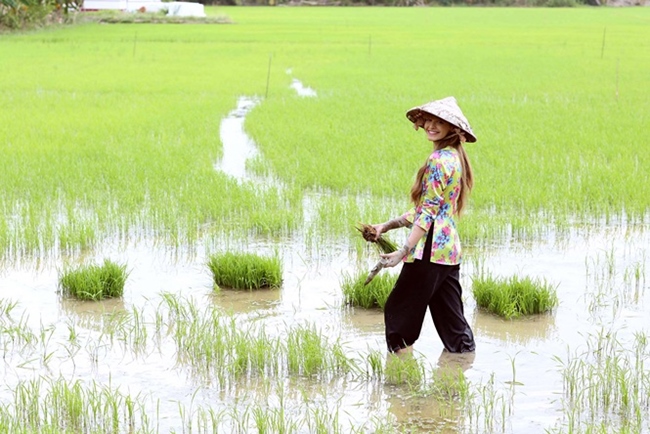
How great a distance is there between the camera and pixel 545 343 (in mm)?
4285

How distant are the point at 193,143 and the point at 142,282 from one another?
478 centimetres

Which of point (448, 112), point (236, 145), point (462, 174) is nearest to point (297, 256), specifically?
point (462, 174)

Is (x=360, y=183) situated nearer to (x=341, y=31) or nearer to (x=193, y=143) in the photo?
(x=193, y=143)

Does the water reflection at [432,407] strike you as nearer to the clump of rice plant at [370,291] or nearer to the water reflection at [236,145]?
the clump of rice plant at [370,291]

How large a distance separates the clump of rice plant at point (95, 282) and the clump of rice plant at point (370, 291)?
1110 mm

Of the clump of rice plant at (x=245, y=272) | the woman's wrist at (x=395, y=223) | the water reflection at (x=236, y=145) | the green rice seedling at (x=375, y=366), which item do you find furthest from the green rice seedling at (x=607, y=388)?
the water reflection at (x=236, y=145)

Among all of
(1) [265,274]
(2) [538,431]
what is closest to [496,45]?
(1) [265,274]

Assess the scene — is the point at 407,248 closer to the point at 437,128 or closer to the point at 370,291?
the point at 437,128

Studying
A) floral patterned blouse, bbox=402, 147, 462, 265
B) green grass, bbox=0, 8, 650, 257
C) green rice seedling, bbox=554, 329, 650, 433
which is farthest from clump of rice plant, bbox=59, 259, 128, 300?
green rice seedling, bbox=554, 329, 650, 433

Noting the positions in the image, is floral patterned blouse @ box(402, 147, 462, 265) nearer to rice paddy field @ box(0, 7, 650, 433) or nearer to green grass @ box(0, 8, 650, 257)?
rice paddy field @ box(0, 7, 650, 433)

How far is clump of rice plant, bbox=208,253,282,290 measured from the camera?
5125 mm

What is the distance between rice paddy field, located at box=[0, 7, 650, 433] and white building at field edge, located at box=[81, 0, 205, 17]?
27.8m

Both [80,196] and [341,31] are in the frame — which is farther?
[341,31]

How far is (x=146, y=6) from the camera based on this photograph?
45688mm
